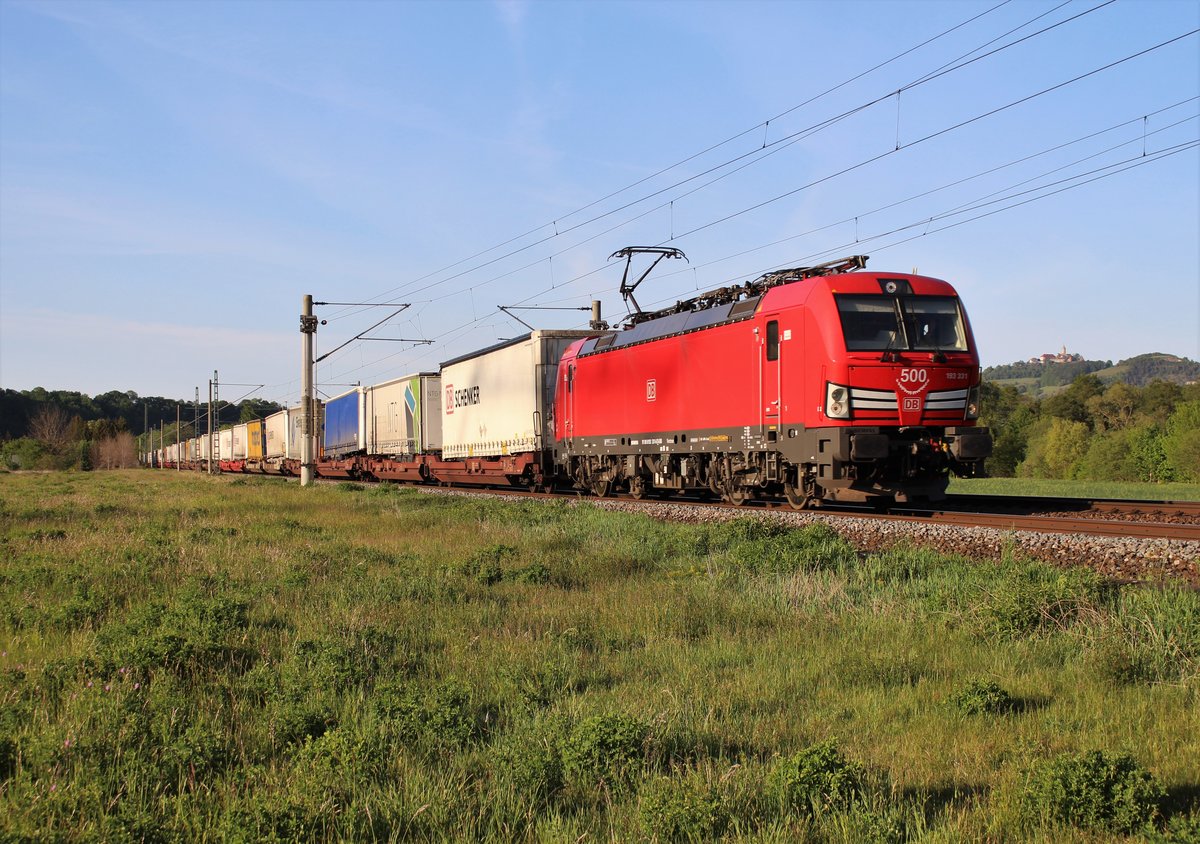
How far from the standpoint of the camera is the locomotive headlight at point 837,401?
15.3m

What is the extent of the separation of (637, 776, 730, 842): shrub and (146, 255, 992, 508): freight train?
11518 millimetres

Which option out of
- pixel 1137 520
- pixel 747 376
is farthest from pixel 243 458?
pixel 1137 520

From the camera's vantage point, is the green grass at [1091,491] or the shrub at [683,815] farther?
the green grass at [1091,491]

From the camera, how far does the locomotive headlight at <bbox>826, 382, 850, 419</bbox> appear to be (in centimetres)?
1533

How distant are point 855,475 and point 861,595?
680 cm

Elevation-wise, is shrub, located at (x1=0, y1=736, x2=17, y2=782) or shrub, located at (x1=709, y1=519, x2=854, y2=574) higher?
shrub, located at (x1=709, y1=519, x2=854, y2=574)

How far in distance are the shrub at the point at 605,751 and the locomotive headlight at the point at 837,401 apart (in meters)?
11.0

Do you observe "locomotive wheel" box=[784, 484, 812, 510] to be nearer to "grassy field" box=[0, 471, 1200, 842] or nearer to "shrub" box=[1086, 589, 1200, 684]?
"grassy field" box=[0, 471, 1200, 842]

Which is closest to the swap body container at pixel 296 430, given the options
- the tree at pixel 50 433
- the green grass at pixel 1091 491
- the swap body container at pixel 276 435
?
the swap body container at pixel 276 435

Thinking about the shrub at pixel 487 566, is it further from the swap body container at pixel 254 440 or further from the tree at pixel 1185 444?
the swap body container at pixel 254 440

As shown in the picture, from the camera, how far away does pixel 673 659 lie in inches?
281

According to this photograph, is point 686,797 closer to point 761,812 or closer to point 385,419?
point 761,812

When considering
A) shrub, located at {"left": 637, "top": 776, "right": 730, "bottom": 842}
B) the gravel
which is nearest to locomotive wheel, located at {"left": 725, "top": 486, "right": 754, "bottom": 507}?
the gravel

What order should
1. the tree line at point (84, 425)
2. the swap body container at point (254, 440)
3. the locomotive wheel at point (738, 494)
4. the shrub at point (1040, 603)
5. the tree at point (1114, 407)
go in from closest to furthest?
the shrub at point (1040, 603)
the locomotive wheel at point (738, 494)
the swap body container at point (254, 440)
the tree at point (1114, 407)
the tree line at point (84, 425)
